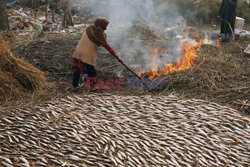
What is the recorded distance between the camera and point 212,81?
4555mm

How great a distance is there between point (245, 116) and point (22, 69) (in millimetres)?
3481

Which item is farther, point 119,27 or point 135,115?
point 119,27

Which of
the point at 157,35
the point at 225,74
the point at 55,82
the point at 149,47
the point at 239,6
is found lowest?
the point at 55,82

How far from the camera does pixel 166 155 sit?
2.63 metres

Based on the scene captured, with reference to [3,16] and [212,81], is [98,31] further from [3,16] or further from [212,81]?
[3,16]

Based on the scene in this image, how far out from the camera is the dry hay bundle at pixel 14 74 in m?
3.93

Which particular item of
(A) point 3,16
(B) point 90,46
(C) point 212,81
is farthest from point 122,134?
(A) point 3,16

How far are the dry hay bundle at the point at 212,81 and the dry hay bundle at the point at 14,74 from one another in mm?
2284

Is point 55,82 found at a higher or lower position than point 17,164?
higher

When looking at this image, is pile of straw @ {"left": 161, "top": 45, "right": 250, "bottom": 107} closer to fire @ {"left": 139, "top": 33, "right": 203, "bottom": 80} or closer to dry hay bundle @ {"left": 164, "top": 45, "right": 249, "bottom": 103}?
dry hay bundle @ {"left": 164, "top": 45, "right": 249, "bottom": 103}

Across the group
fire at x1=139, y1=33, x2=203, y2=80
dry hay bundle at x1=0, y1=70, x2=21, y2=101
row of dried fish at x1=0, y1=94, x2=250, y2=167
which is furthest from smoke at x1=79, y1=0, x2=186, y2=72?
dry hay bundle at x1=0, y1=70, x2=21, y2=101

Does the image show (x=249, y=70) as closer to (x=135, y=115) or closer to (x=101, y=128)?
(x=135, y=115)

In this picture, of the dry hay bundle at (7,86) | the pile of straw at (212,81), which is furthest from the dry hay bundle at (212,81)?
the dry hay bundle at (7,86)

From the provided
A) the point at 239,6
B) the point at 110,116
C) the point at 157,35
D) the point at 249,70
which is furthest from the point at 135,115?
the point at 239,6
